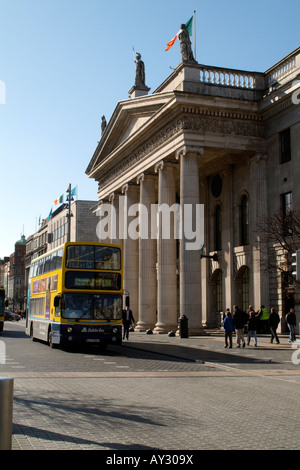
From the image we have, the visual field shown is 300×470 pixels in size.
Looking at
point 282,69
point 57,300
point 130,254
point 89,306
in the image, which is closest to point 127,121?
point 130,254

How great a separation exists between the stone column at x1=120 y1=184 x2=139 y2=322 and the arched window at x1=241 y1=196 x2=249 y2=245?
9058 millimetres

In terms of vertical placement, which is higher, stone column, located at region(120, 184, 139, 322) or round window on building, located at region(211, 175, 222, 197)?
round window on building, located at region(211, 175, 222, 197)

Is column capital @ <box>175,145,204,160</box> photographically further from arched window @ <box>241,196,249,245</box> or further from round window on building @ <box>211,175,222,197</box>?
round window on building @ <box>211,175,222,197</box>

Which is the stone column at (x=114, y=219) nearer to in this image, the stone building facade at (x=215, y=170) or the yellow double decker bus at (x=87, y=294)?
the stone building facade at (x=215, y=170)

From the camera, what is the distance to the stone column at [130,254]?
4131 centimetres

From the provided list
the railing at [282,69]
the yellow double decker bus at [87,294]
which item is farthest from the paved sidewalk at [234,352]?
the railing at [282,69]

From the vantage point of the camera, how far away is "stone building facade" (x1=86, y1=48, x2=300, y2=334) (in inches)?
1209

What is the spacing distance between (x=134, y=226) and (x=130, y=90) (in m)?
9.99

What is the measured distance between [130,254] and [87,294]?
20147 millimetres

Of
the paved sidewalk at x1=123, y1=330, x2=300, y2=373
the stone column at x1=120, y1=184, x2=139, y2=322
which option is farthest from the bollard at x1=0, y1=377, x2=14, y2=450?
the stone column at x1=120, y1=184, x2=139, y2=322

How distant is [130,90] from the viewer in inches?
1677

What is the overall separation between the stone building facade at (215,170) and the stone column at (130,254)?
1.91 metres

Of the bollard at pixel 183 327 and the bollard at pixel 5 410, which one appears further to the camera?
the bollard at pixel 183 327

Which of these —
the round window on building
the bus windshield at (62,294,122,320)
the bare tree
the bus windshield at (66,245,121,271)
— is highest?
the round window on building
